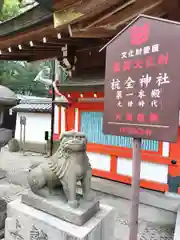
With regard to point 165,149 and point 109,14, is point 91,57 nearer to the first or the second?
point 109,14

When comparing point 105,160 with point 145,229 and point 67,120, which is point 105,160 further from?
point 145,229

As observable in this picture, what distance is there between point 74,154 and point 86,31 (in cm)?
225

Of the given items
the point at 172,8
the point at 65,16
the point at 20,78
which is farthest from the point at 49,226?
the point at 20,78

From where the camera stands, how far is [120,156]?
5367 mm

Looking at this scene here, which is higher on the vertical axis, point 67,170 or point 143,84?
point 143,84

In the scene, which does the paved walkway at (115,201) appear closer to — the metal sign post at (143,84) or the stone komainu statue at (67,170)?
the stone komainu statue at (67,170)

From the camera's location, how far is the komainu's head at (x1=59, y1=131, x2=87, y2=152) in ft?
6.74

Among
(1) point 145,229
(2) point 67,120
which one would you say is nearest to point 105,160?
(2) point 67,120

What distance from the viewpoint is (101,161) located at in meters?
5.69

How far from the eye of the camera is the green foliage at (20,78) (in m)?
14.9

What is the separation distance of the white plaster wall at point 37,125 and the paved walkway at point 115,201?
2.32 meters

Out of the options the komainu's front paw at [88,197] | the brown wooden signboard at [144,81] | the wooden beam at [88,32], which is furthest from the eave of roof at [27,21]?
the komainu's front paw at [88,197]

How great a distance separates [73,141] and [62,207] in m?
0.71

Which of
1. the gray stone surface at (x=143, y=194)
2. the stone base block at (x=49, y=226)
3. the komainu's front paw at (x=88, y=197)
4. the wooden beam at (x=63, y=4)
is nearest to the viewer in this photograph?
the stone base block at (x=49, y=226)
